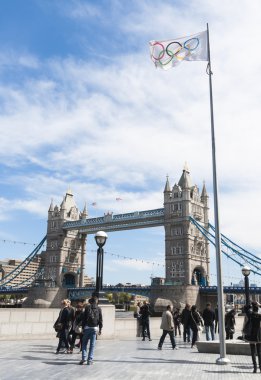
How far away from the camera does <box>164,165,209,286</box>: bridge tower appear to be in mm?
68812

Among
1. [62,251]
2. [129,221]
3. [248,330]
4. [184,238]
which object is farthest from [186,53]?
[62,251]

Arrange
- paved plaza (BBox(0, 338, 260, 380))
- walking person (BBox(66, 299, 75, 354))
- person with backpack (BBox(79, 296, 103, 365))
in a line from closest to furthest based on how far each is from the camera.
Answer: paved plaza (BBox(0, 338, 260, 380)), person with backpack (BBox(79, 296, 103, 365)), walking person (BBox(66, 299, 75, 354))

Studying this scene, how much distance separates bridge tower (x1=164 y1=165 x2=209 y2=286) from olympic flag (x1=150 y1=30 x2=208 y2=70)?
56871 millimetres

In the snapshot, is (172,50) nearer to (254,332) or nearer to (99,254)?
(99,254)

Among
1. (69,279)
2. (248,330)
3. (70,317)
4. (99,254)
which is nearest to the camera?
(248,330)

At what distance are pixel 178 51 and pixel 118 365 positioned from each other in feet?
33.0

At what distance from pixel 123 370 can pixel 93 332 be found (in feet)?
4.15

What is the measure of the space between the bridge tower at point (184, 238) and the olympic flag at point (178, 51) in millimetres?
56871

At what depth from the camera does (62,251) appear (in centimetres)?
9056

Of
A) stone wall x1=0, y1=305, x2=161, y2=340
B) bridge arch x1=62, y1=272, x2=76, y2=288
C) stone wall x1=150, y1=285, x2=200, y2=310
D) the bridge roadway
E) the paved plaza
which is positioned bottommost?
the paved plaza

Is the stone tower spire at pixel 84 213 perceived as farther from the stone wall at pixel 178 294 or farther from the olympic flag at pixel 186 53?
the olympic flag at pixel 186 53

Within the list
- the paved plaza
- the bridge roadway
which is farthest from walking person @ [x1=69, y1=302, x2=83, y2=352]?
the bridge roadway

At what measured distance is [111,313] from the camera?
50.9 feet

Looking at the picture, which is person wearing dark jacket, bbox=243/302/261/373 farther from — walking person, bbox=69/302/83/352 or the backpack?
walking person, bbox=69/302/83/352
